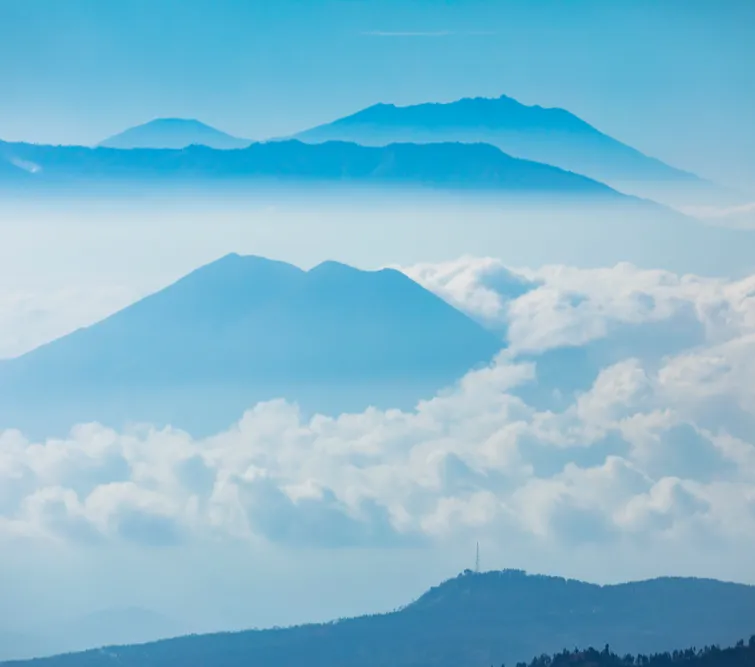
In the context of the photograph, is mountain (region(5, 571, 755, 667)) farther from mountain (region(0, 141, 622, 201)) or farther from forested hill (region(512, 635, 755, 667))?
mountain (region(0, 141, 622, 201))

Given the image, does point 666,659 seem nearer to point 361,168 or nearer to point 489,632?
point 489,632

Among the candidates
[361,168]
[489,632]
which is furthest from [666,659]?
[361,168]

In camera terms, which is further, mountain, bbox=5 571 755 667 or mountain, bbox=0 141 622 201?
mountain, bbox=0 141 622 201

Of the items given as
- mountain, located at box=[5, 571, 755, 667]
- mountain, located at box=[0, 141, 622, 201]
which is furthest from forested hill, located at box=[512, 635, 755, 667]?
mountain, located at box=[0, 141, 622, 201]

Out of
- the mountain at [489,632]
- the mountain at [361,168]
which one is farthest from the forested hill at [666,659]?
the mountain at [361,168]

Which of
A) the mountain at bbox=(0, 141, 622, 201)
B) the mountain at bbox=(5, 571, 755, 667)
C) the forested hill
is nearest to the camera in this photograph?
the forested hill
